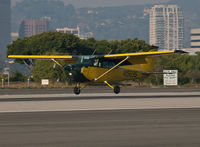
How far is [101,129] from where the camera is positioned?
13438 millimetres

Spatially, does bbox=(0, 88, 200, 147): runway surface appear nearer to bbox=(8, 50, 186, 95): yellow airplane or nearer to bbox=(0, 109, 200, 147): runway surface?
bbox=(0, 109, 200, 147): runway surface

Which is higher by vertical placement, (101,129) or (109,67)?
(109,67)

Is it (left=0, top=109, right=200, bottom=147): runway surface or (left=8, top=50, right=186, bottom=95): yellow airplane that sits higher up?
(left=8, top=50, right=186, bottom=95): yellow airplane

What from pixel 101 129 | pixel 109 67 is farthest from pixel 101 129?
pixel 109 67

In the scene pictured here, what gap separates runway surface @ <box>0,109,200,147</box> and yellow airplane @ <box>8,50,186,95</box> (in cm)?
1439

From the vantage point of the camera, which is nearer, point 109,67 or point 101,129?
point 101,129

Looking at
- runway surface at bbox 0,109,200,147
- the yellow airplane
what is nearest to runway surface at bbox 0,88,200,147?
runway surface at bbox 0,109,200,147

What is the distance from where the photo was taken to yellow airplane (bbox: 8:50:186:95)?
32463 millimetres

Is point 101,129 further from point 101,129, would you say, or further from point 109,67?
point 109,67

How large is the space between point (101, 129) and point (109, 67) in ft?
69.8

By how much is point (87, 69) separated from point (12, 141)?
21.7 meters

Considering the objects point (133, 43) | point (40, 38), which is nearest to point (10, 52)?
point (40, 38)

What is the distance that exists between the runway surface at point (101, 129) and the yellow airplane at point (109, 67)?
14393mm

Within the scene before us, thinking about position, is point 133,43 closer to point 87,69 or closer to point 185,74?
point 185,74
